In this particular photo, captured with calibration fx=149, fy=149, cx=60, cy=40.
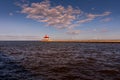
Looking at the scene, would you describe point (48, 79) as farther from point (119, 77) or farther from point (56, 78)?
point (119, 77)

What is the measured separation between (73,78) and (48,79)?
6.88ft

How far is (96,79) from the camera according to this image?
39.6 ft

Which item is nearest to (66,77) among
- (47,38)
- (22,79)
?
(22,79)

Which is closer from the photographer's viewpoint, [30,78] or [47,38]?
[30,78]

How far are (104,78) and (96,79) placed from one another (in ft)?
2.71

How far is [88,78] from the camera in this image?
40.8 ft

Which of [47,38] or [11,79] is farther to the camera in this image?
[47,38]

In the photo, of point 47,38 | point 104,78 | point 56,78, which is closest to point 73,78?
point 56,78

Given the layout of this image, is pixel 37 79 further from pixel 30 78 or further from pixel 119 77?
pixel 119 77

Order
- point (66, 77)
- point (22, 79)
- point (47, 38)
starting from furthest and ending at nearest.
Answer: point (47, 38) → point (66, 77) → point (22, 79)

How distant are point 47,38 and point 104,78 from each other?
579ft

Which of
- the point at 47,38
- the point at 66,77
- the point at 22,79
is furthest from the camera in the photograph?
the point at 47,38

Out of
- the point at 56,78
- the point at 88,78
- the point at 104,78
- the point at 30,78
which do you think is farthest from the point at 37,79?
the point at 104,78

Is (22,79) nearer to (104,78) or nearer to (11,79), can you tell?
(11,79)
